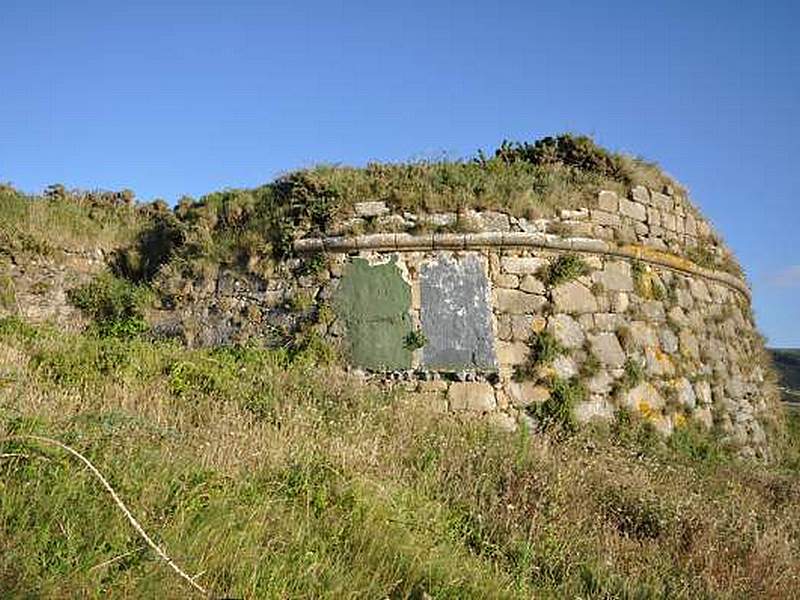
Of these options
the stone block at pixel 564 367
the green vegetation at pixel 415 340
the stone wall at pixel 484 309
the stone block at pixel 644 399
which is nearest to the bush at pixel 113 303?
the stone wall at pixel 484 309

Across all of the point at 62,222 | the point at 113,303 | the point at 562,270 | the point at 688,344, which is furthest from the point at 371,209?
the point at 62,222

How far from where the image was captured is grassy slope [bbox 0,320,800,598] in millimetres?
3141

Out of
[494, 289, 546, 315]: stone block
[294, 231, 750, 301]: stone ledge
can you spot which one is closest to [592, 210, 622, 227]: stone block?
[294, 231, 750, 301]: stone ledge

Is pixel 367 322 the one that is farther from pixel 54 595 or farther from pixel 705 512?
pixel 54 595

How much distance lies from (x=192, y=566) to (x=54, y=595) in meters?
0.62

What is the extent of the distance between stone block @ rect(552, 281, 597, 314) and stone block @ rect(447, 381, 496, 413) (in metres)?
1.43

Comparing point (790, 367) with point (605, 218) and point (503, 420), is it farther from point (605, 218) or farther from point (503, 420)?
point (503, 420)

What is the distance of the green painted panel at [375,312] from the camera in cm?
833

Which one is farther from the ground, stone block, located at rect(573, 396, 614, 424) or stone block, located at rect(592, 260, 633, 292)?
stone block, located at rect(592, 260, 633, 292)

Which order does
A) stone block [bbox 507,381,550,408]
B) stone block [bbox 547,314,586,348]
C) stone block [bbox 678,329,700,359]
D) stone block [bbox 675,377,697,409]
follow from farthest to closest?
stone block [bbox 678,329,700,359] → stone block [bbox 675,377,697,409] → stone block [bbox 547,314,586,348] → stone block [bbox 507,381,550,408]

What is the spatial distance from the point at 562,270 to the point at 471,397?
6.65 ft

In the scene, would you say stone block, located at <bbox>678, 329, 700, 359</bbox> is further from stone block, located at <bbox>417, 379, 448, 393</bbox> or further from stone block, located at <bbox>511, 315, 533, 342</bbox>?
stone block, located at <bbox>417, 379, 448, 393</bbox>

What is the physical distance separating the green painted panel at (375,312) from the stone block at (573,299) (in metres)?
1.85

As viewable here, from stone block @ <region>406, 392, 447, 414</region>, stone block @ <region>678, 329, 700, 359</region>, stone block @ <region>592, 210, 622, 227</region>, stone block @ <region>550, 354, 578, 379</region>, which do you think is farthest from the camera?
stone block @ <region>678, 329, 700, 359</region>
